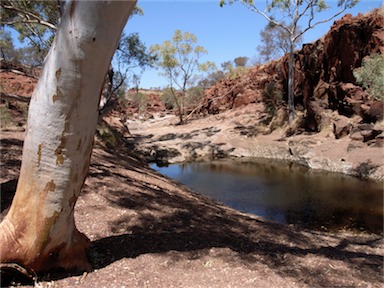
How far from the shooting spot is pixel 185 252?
10.4ft

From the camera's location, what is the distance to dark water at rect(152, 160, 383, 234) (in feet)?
26.7

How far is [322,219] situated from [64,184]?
748 centimetres

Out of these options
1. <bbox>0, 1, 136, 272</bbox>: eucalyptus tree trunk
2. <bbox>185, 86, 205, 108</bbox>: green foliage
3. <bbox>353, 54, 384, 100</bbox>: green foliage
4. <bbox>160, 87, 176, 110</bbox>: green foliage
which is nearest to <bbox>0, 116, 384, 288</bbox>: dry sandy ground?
<bbox>0, 1, 136, 272</bbox>: eucalyptus tree trunk

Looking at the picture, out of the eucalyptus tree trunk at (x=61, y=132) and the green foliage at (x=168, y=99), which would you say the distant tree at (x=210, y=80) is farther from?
the eucalyptus tree trunk at (x=61, y=132)

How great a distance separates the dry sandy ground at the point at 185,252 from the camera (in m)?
2.59

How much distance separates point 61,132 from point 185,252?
1.77 m

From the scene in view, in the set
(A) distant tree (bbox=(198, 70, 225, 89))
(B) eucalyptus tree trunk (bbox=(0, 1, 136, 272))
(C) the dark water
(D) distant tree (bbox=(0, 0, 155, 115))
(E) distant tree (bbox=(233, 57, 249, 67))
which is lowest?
(C) the dark water

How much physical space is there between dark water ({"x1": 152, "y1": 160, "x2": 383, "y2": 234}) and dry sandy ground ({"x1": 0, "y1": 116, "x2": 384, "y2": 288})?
2756 mm

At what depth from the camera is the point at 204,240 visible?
3.72 meters

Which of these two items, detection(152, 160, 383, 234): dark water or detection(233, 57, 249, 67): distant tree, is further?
detection(233, 57, 249, 67): distant tree

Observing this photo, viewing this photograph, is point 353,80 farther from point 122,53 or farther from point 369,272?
point 369,272

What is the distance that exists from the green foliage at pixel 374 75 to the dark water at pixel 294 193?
4.15 metres

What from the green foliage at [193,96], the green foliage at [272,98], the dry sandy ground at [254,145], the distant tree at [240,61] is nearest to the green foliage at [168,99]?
the green foliage at [193,96]

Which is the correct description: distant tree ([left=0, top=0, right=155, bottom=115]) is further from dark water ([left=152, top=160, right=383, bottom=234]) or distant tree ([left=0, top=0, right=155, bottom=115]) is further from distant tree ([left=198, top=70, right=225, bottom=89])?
distant tree ([left=198, top=70, right=225, bottom=89])
